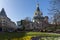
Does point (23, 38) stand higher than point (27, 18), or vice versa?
point (27, 18)

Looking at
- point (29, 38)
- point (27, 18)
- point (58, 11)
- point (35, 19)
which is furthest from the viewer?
point (35, 19)

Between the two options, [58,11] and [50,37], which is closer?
[50,37]

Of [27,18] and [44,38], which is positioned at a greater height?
[27,18]

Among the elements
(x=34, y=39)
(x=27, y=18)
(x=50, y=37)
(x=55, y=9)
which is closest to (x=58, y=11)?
(x=55, y=9)

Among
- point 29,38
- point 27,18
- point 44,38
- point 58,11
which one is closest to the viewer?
point 29,38

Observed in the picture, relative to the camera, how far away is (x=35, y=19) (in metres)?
33.2

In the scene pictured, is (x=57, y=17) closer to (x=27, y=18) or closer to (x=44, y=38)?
(x=44, y=38)

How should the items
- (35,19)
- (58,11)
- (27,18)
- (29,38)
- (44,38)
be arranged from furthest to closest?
(35,19)
(27,18)
(58,11)
(44,38)
(29,38)

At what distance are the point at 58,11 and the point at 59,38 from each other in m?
5.33

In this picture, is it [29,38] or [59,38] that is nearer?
[29,38]

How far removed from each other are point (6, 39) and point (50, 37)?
208 centimetres

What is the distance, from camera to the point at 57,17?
12.5 metres

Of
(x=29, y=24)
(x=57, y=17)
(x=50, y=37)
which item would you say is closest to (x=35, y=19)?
(x=29, y=24)

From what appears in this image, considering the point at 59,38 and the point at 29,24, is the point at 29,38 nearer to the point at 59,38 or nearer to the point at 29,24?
the point at 59,38
